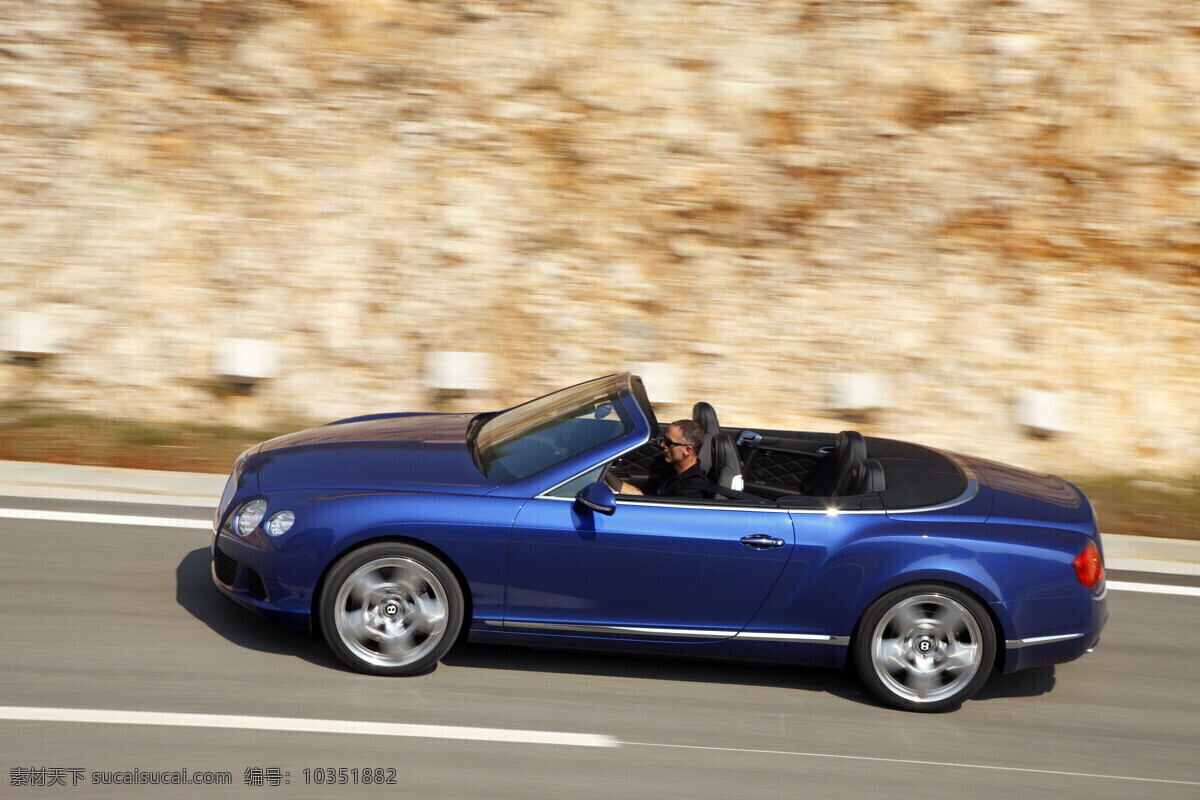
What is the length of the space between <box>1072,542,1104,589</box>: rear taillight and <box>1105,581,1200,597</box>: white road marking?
2.08 m

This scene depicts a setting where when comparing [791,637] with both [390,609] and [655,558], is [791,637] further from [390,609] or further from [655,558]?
[390,609]

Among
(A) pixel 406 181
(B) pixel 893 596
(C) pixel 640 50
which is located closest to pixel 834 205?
(C) pixel 640 50

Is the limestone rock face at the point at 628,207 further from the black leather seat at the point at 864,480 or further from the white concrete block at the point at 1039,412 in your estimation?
the black leather seat at the point at 864,480

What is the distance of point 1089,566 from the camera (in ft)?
18.4

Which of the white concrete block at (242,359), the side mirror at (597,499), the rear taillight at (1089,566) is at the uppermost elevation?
the side mirror at (597,499)

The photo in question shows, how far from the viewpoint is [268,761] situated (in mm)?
4684

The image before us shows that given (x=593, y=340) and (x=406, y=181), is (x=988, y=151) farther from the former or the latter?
(x=406, y=181)

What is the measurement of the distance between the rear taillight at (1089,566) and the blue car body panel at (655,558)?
38 millimetres

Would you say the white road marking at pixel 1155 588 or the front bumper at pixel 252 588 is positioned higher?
the front bumper at pixel 252 588

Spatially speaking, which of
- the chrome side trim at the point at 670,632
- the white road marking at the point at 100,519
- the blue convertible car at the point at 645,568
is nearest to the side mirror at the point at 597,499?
the blue convertible car at the point at 645,568

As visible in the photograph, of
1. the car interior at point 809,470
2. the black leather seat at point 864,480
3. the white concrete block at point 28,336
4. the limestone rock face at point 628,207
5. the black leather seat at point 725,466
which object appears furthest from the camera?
the limestone rock face at point 628,207

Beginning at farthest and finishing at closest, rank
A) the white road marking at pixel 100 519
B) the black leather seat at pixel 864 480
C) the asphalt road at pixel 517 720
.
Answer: the white road marking at pixel 100 519
the black leather seat at pixel 864 480
the asphalt road at pixel 517 720

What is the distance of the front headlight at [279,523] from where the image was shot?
5.38 metres

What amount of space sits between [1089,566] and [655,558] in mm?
2048
